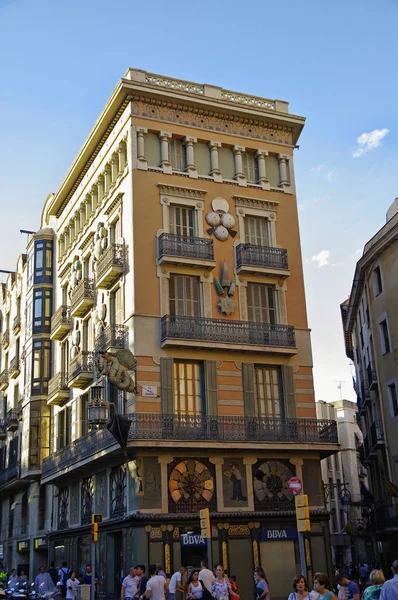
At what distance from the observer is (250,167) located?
3562cm

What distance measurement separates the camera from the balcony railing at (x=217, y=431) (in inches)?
1133

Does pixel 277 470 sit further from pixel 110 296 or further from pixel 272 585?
pixel 110 296

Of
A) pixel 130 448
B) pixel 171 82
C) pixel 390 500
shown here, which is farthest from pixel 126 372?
pixel 390 500

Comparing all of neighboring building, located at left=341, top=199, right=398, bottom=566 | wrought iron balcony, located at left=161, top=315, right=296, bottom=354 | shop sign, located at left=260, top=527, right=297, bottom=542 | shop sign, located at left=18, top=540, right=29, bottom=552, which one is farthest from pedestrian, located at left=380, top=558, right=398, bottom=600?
shop sign, located at left=18, top=540, right=29, bottom=552

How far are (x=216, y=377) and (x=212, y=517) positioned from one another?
18.1ft

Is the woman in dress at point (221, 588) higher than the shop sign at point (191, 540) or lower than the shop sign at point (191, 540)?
lower

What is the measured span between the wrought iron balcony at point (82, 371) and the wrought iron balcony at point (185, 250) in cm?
620

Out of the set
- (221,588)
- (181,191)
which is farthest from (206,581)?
(181,191)

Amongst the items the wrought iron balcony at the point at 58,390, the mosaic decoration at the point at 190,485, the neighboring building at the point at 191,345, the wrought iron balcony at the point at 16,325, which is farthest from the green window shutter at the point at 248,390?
the wrought iron balcony at the point at 16,325

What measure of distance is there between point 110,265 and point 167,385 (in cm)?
578

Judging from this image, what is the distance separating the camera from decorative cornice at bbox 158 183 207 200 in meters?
32.9

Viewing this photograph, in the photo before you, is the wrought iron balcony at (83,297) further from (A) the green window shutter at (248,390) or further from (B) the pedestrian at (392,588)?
(B) the pedestrian at (392,588)

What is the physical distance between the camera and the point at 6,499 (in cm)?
4941

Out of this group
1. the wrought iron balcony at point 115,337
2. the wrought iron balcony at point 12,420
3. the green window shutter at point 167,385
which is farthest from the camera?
the wrought iron balcony at point 12,420
